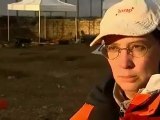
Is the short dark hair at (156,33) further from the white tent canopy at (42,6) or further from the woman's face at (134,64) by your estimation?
the white tent canopy at (42,6)

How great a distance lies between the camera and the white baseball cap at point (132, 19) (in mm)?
1646

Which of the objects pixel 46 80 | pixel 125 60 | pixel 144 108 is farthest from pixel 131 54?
pixel 46 80

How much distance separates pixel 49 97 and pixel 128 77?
22.4 ft

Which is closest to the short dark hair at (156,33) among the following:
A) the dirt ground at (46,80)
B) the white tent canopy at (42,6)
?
the dirt ground at (46,80)

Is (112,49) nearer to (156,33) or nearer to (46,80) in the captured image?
(156,33)

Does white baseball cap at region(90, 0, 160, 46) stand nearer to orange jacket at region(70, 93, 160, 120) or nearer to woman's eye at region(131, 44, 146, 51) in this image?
woman's eye at region(131, 44, 146, 51)

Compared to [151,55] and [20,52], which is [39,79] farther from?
[151,55]

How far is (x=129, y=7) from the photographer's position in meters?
1.70

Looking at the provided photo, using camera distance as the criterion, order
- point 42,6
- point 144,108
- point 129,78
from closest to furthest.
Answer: point 144,108 → point 129,78 → point 42,6

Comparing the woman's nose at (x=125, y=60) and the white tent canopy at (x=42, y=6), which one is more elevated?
the white tent canopy at (x=42, y=6)

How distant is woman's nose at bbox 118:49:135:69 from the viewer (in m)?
1.65

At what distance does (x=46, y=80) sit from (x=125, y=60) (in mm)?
8973

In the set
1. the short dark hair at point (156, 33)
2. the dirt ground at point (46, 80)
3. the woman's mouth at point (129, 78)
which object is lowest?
the dirt ground at point (46, 80)

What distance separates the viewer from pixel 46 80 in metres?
10.6
